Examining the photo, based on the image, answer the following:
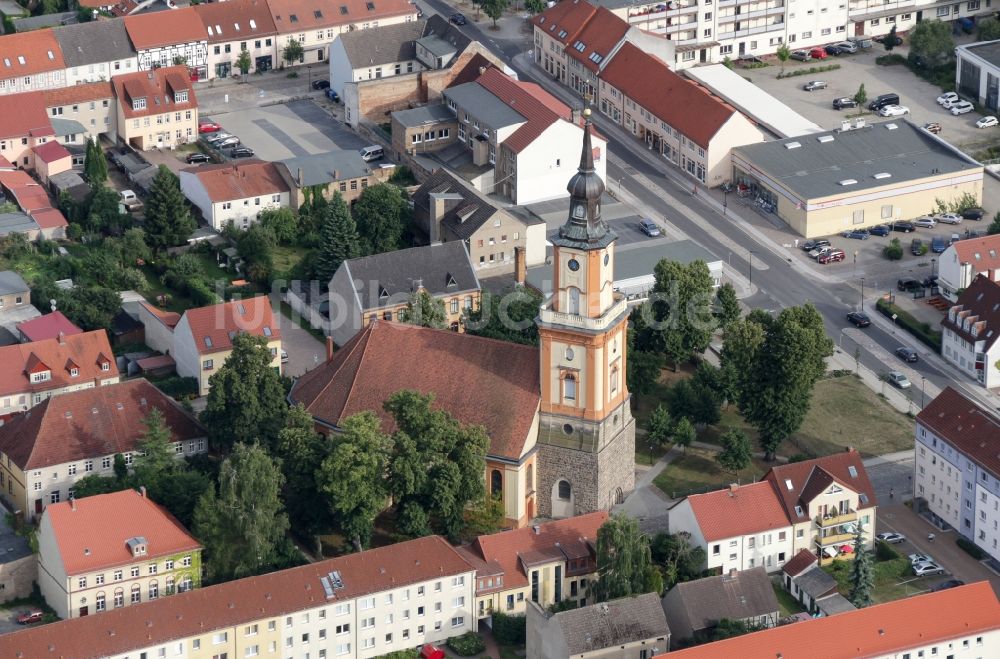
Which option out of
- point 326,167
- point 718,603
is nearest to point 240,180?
point 326,167

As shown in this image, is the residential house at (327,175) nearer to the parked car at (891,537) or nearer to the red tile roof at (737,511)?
the red tile roof at (737,511)

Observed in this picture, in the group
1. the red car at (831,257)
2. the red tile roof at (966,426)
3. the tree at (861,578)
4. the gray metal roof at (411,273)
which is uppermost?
the gray metal roof at (411,273)

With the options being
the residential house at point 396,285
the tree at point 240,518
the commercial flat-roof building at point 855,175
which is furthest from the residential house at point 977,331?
the tree at point 240,518

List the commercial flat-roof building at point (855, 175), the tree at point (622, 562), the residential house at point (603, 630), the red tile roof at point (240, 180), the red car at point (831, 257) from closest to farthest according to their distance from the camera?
the residential house at point (603, 630), the tree at point (622, 562), the red car at point (831, 257), the red tile roof at point (240, 180), the commercial flat-roof building at point (855, 175)

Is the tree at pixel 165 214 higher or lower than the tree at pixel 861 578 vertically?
higher

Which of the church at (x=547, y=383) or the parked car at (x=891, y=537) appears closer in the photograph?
the church at (x=547, y=383)

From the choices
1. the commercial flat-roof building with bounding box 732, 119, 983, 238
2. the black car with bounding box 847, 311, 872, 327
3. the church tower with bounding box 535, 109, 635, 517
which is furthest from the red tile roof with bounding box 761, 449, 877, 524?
the commercial flat-roof building with bounding box 732, 119, 983, 238

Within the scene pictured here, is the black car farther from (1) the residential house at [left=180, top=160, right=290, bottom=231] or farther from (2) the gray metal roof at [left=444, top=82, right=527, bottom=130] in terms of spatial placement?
(1) the residential house at [left=180, top=160, right=290, bottom=231]

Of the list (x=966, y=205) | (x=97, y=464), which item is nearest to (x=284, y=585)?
(x=97, y=464)
